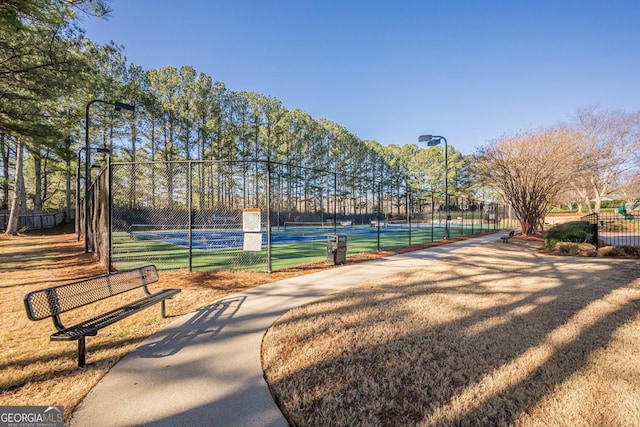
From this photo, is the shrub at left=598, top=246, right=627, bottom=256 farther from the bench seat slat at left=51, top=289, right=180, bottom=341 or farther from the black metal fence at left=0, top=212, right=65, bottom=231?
the black metal fence at left=0, top=212, right=65, bottom=231

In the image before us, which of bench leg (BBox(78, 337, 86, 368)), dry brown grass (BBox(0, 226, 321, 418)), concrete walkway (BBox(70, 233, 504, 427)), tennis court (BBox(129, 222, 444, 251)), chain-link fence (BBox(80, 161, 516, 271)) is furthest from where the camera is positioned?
tennis court (BBox(129, 222, 444, 251))

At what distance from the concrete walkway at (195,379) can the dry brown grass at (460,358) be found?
24cm

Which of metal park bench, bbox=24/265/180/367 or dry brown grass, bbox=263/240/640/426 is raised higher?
metal park bench, bbox=24/265/180/367

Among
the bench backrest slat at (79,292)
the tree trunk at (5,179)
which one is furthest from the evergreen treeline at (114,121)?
the bench backrest slat at (79,292)

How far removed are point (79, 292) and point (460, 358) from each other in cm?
467

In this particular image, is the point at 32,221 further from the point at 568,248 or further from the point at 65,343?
the point at 568,248

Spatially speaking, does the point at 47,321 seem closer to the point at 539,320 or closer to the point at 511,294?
the point at 539,320

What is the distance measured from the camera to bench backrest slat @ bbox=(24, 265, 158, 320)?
295 centimetres

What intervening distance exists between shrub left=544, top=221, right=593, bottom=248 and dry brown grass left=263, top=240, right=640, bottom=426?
25.6 feet

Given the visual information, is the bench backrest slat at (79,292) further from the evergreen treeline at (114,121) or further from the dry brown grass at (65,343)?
the evergreen treeline at (114,121)

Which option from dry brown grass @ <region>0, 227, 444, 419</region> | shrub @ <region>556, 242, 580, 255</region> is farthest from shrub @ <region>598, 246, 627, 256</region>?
dry brown grass @ <region>0, 227, 444, 419</region>

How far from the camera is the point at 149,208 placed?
26.4 meters

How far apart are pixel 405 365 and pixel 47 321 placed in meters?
5.42

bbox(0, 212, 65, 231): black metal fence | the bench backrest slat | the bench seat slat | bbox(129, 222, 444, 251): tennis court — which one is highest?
bbox(0, 212, 65, 231): black metal fence
